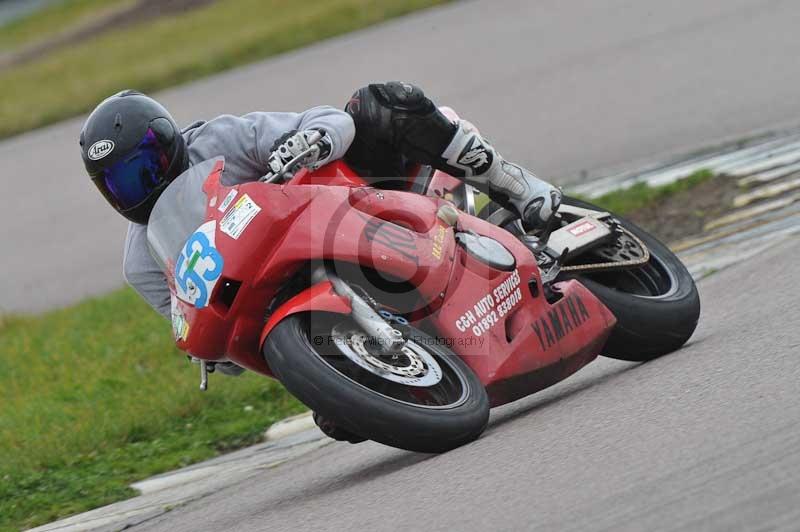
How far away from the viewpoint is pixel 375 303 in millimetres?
4695

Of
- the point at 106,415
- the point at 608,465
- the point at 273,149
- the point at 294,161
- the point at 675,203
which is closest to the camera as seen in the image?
the point at 608,465

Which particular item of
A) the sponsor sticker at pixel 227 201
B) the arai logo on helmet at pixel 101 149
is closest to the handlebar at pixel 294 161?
the sponsor sticker at pixel 227 201

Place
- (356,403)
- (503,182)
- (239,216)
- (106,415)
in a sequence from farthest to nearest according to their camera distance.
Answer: (106,415) → (503,182) → (239,216) → (356,403)

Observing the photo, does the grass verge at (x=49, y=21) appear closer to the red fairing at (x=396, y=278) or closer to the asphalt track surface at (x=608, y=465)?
the asphalt track surface at (x=608, y=465)

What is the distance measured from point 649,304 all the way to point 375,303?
52.9 inches

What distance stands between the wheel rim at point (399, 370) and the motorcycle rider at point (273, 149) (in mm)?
673

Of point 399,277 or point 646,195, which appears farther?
point 646,195

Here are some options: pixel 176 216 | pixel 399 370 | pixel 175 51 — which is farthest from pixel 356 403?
pixel 175 51

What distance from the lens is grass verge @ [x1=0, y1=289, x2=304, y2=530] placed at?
20.1ft

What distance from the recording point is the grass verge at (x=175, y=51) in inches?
677

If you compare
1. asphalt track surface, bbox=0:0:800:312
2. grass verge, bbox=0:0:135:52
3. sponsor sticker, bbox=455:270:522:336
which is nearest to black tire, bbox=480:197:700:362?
sponsor sticker, bbox=455:270:522:336

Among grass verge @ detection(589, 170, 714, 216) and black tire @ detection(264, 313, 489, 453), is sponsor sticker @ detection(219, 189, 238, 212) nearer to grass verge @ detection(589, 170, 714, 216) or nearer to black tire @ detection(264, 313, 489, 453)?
black tire @ detection(264, 313, 489, 453)

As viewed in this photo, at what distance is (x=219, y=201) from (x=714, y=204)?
4.53 m

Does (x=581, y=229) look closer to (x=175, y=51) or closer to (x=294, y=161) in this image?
(x=294, y=161)
